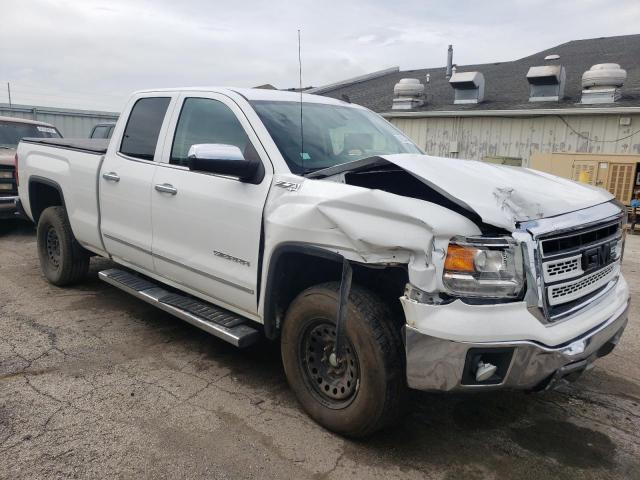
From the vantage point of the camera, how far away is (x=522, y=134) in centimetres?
1526

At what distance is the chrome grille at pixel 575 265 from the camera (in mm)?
2465

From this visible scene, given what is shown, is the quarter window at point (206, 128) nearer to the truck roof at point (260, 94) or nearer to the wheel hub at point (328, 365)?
the truck roof at point (260, 94)

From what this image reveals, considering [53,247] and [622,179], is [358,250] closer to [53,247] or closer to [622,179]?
[53,247]

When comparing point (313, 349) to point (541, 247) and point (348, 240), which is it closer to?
point (348, 240)

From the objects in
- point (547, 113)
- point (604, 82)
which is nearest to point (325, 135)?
point (547, 113)

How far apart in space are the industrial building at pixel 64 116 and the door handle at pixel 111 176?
1537cm

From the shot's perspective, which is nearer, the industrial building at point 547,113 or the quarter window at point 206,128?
the quarter window at point 206,128

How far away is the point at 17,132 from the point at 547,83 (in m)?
13.9

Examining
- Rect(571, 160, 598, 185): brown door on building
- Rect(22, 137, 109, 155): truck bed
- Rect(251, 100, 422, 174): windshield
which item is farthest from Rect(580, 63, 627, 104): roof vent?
Rect(22, 137, 109, 155): truck bed

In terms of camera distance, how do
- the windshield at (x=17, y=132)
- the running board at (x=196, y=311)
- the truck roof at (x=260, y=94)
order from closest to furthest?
the running board at (x=196, y=311) → the truck roof at (x=260, y=94) → the windshield at (x=17, y=132)

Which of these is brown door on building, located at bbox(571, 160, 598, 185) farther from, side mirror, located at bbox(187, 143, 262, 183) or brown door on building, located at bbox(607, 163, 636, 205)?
side mirror, located at bbox(187, 143, 262, 183)

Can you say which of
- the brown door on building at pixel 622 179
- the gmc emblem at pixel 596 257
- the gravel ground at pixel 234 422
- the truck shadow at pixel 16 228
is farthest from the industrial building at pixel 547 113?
the gmc emblem at pixel 596 257

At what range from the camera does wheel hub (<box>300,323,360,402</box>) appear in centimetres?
281

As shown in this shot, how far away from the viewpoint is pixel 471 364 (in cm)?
238
